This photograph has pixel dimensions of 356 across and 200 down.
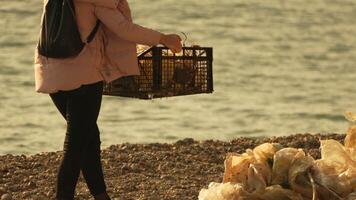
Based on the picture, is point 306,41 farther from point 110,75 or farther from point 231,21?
point 110,75

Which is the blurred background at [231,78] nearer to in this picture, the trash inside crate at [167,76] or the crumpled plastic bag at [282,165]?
the trash inside crate at [167,76]

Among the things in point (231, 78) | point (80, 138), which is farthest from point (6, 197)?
point (231, 78)

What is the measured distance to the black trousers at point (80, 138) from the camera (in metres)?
8.26

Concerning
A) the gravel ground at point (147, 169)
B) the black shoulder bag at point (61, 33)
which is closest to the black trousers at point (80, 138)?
the black shoulder bag at point (61, 33)

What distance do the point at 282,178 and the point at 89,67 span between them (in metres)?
1.26

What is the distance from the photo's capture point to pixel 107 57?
8391mm

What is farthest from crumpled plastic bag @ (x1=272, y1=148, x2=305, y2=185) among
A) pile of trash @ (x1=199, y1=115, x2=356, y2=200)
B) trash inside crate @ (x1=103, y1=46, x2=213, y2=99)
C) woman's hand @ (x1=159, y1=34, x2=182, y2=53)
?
trash inside crate @ (x1=103, y1=46, x2=213, y2=99)

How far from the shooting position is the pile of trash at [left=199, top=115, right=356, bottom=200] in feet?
24.8

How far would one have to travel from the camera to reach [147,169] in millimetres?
10188

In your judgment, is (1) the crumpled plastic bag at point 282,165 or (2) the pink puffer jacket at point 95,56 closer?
(1) the crumpled plastic bag at point 282,165

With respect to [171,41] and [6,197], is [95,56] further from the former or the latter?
[6,197]

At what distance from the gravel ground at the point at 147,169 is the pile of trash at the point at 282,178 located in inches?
57.2

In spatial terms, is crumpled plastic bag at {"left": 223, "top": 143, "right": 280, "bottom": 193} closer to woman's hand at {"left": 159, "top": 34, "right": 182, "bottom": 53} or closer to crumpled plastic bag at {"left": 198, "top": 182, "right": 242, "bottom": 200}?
crumpled plastic bag at {"left": 198, "top": 182, "right": 242, "bottom": 200}

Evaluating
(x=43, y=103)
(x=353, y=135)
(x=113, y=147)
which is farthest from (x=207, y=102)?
(x=353, y=135)
